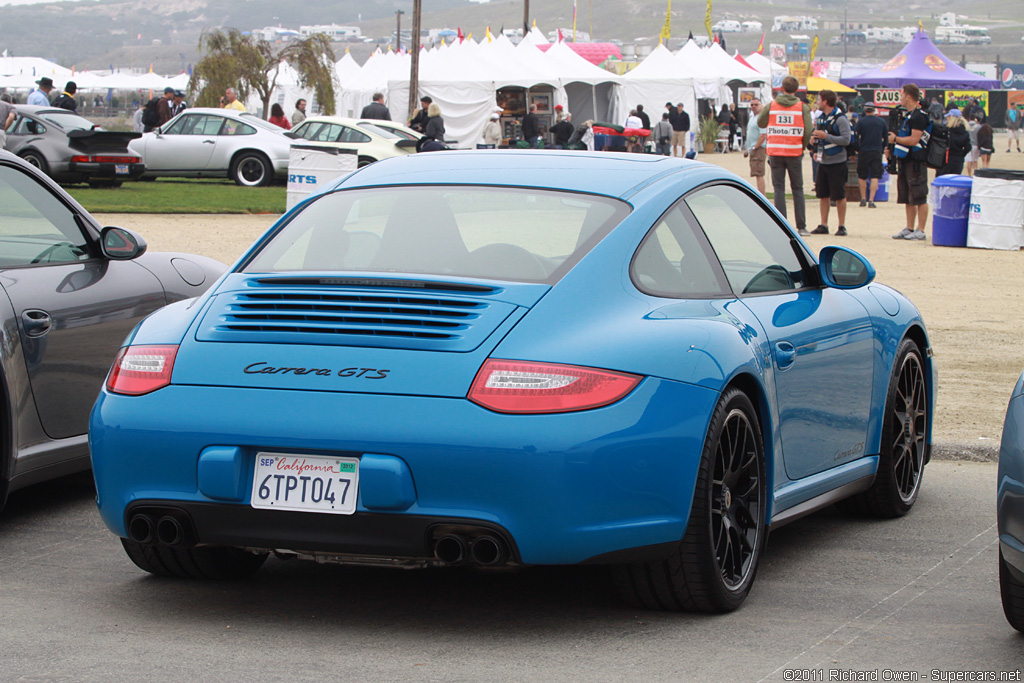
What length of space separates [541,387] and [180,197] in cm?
2117

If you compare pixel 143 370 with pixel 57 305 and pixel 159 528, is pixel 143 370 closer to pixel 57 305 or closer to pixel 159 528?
pixel 159 528

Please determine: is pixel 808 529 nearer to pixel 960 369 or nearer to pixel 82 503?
pixel 82 503

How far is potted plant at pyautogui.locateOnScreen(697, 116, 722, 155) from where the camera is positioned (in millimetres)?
51000

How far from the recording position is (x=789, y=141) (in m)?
Result: 17.8

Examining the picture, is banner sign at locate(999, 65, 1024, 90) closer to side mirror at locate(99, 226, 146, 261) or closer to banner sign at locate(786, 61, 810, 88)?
banner sign at locate(786, 61, 810, 88)

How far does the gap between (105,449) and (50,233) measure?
239 centimetres

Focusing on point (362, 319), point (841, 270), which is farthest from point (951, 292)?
point (362, 319)

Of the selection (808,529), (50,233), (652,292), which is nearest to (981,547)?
(808,529)

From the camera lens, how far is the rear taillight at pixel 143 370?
4.00 metres

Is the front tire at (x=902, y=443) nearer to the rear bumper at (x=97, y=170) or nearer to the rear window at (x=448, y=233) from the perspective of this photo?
the rear window at (x=448, y=233)

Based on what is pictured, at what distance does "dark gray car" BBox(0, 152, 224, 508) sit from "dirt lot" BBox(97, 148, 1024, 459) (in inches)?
155

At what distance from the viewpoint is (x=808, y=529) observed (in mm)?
5562

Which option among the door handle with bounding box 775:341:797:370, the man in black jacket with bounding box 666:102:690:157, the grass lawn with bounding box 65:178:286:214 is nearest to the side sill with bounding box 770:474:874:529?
the door handle with bounding box 775:341:797:370

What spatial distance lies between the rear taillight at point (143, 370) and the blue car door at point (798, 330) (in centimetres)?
181
